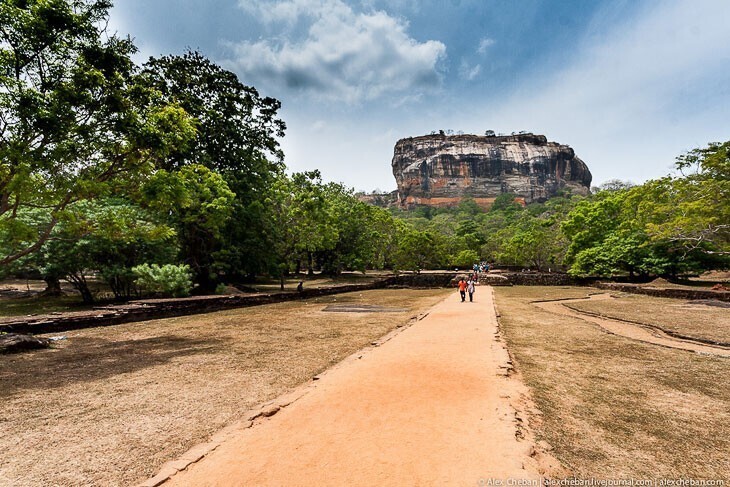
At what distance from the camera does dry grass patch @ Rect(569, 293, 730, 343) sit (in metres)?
8.82

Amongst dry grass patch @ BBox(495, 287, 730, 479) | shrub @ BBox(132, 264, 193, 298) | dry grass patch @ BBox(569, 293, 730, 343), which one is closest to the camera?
dry grass patch @ BBox(495, 287, 730, 479)

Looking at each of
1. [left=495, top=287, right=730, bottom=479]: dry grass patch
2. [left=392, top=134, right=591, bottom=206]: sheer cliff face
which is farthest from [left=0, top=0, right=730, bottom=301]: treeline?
[left=392, top=134, right=591, bottom=206]: sheer cliff face

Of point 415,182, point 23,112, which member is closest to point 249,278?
point 23,112

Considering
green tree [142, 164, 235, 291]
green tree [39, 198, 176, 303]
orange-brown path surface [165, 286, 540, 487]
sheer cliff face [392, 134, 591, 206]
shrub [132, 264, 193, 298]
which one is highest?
sheer cliff face [392, 134, 591, 206]

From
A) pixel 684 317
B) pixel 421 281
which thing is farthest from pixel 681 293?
pixel 421 281

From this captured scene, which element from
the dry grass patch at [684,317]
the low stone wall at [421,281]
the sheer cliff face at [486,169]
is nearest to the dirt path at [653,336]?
the dry grass patch at [684,317]

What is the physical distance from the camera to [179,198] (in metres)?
8.72

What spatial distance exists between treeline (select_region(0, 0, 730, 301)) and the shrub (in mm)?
Answer: 64

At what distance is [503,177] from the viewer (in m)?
135

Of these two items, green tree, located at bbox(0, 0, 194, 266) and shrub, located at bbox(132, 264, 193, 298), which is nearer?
green tree, located at bbox(0, 0, 194, 266)

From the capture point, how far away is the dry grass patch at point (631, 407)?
9.77 ft

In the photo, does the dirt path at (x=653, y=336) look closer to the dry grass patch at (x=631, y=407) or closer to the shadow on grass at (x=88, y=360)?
the dry grass patch at (x=631, y=407)

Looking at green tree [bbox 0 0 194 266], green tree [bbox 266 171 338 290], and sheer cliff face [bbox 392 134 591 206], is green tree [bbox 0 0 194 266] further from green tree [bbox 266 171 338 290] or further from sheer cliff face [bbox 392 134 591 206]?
sheer cliff face [bbox 392 134 591 206]

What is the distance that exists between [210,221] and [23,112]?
8642 millimetres
